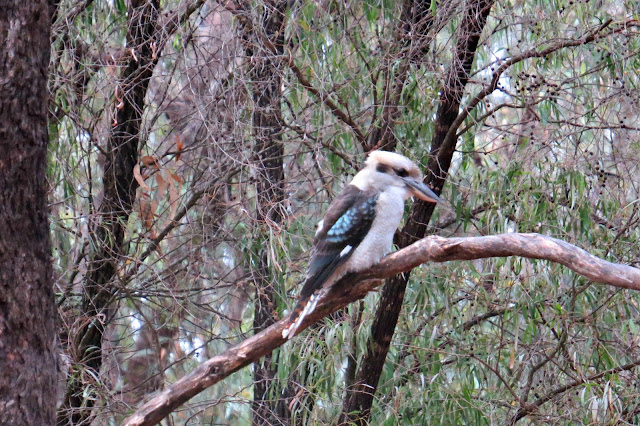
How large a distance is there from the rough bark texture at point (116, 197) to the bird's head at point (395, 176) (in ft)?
2.88

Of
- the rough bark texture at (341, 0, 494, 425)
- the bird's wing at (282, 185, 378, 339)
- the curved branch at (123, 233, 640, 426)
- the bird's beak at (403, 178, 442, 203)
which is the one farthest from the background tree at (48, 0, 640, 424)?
the curved branch at (123, 233, 640, 426)

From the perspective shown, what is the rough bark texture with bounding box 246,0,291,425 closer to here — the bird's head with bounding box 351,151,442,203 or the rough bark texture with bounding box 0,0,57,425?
the bird's head with bounding box 351,151,442,203

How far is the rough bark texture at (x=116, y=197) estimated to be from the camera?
3.25 m

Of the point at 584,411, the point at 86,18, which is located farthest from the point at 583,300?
A: the point at 86,18

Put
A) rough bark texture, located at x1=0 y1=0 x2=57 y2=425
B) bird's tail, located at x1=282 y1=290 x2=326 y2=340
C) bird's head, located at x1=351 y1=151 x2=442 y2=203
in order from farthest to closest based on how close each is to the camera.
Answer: bird's head, located at x1=351 y1=151 x2=442 y2=203
bird's tail, located at x1=282 y1=290 x2=326 y2=340
rough bark texture, located at x1=0 y1=0 x2=57 y2=425

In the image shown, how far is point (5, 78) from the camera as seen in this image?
2049 millimetres

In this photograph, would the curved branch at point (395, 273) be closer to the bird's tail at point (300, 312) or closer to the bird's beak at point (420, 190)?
the bird's tail at point (300, 312)

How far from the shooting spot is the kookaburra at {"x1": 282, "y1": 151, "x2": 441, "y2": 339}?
268 centimetres

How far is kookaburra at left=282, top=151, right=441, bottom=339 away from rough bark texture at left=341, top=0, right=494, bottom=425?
1.20 feet

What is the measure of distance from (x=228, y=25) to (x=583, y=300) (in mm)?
1646

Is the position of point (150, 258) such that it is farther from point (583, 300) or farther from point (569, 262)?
point (569, 262)

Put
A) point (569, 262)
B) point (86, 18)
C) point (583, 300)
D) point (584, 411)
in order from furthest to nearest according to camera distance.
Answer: point (86, 18)
point (583, 300)
point (584, 411)
point (569, 262)

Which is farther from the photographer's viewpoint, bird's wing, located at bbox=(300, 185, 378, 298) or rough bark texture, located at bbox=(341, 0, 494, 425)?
rough bark texture, located at bbox=(341, 0, 494, 425)

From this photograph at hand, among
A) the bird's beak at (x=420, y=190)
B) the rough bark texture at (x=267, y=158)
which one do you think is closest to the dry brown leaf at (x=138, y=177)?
the rough bark texture at (x=267, y=158)
